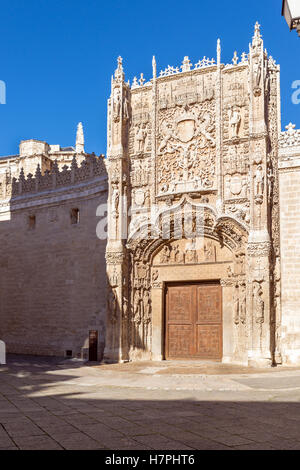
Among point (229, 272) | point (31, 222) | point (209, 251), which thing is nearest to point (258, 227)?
point (229, 272)

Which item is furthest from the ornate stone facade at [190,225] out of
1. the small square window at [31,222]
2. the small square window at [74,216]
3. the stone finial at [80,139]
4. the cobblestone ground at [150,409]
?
the stone finial at [80,139]

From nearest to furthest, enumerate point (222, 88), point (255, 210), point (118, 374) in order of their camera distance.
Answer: point (118, 374)
point (255, 210)
point (222, 88)

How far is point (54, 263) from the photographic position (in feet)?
68.9

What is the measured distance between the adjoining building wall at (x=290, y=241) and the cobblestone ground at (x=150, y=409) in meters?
1.45

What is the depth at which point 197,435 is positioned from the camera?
6.16 m

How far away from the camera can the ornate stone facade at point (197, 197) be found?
1642cm

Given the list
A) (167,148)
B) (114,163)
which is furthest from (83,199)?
(167,148)

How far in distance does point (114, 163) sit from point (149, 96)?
9.98 feet

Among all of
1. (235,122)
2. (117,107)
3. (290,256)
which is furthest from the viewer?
(117,107)

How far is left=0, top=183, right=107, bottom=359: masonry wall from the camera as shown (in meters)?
19.6

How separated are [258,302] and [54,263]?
917 cm

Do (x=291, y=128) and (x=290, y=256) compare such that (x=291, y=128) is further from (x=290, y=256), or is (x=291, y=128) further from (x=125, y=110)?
(x=125, y=110)

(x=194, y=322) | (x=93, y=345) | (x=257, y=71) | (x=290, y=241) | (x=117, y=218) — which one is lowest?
(x=93, y=345)
